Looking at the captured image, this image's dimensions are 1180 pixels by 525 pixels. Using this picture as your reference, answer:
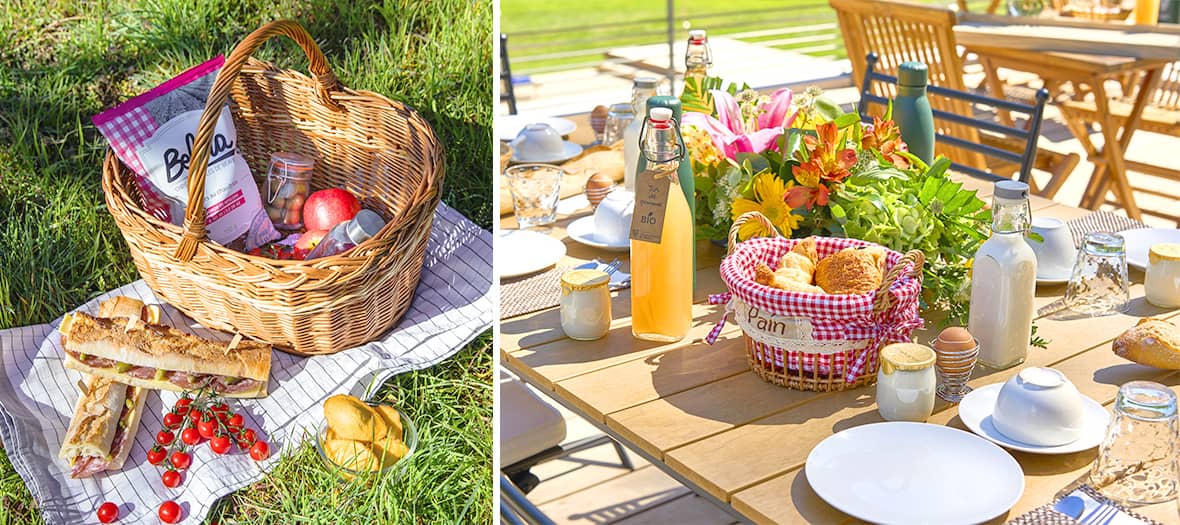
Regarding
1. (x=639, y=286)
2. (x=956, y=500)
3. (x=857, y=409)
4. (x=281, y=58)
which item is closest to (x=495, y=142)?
(x=639, y=286)

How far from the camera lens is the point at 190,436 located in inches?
46.1

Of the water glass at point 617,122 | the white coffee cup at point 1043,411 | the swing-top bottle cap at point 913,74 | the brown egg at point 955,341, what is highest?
the swing-top bottle cap at point 913,74

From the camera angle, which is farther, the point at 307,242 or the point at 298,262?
the point at 307,242

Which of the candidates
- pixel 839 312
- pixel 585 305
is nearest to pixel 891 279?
pixel 839 312

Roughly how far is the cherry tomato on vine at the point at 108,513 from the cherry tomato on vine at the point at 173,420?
0.11 meters

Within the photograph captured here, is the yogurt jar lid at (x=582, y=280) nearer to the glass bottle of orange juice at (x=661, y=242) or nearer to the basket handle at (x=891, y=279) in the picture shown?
the glass bottle of orange juice at (x=661, y=242)

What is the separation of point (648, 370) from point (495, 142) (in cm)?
33

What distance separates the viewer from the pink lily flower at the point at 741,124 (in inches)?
55.0

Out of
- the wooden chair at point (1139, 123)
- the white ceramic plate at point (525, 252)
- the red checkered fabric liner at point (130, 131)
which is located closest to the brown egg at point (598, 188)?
the white ceramic plate at point (525, 252)

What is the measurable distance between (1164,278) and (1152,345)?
0.23 m

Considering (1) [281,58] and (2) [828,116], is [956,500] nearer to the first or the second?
(2) [828,116]

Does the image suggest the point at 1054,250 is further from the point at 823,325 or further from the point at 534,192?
the point at 534,192

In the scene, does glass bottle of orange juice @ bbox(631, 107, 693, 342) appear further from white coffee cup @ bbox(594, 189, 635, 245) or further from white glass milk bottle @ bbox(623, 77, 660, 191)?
white glass milk bottle @ bbox(623, 77, 660, 191)

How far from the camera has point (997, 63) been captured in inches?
137
